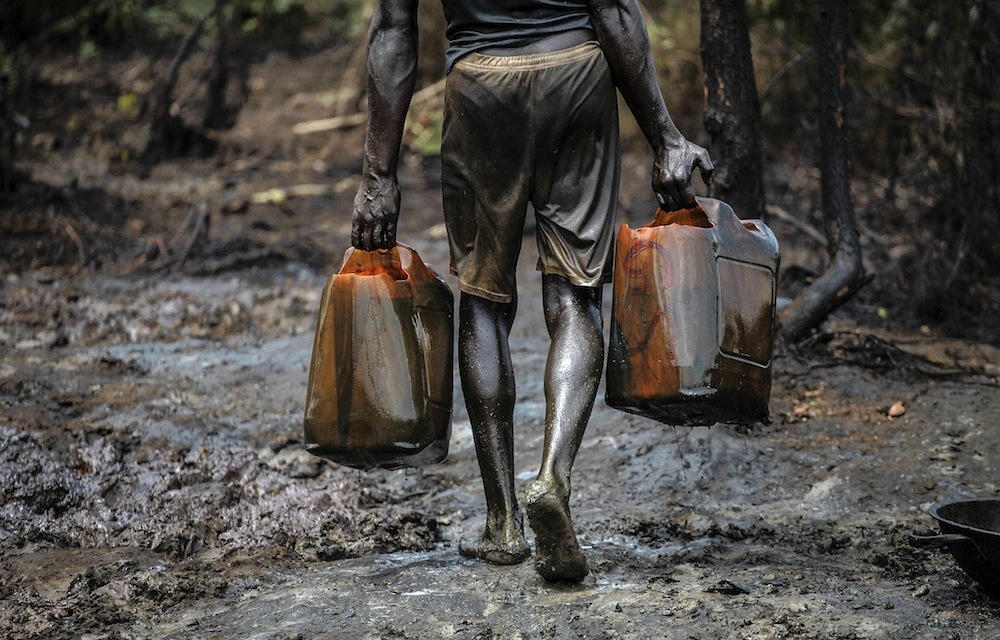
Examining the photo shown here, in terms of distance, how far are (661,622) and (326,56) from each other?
479 inches

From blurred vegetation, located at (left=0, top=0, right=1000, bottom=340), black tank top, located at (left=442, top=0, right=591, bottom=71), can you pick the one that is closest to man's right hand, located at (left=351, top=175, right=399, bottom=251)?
black tank top, located at (left=442, top=0, right=591, bottom=71)

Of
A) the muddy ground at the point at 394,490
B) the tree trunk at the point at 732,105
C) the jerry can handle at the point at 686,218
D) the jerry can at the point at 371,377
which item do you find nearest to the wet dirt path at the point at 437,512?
the muddy ground at the point at 394,490

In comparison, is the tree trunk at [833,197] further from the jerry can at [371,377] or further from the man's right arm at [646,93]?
the jerry can at [371,377]

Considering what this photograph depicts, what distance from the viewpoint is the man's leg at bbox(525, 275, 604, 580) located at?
2.95 metres

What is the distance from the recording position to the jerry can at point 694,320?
3041 millimetres

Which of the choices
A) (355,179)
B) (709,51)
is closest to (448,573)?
(709,51)

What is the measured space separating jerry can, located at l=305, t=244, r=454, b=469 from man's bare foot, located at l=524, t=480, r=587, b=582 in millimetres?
470

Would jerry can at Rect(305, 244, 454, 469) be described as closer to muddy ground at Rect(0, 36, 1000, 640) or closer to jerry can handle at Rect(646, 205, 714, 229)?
muddy ground at Rect(0, 36, 1000, 640)

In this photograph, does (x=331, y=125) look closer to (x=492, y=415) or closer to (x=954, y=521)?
(x=492, y=415)

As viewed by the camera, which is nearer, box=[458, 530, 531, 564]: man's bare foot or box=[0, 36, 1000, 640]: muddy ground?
box=[0, 36, 1000, 640]: muddy ground

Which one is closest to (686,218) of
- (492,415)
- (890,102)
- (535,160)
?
(535,160)

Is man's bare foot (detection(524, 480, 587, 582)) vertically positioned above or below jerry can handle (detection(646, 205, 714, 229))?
below

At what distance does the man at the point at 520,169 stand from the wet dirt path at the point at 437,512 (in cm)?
46

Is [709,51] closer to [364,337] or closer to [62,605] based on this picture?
[364,337]
